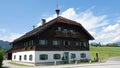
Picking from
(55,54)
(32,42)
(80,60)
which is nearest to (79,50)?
(80,60)

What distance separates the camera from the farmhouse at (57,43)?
4131 cm

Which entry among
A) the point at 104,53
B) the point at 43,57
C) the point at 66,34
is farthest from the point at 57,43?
the point at 104,53

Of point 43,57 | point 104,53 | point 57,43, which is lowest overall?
point 43,57

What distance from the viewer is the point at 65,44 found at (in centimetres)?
4534

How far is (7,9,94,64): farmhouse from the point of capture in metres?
41.3

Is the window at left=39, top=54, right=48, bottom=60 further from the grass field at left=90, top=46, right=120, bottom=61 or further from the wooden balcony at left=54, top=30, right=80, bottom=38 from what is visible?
the grass field at left=90, top=46, right=120, bottom=61

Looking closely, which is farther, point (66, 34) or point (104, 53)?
point (104, 53)

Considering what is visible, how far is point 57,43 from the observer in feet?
144

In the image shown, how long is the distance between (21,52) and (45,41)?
10.5 meters

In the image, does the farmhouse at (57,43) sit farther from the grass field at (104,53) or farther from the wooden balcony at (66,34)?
the grass field at (104,53)

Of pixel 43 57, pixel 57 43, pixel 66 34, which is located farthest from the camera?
pixel 66 34

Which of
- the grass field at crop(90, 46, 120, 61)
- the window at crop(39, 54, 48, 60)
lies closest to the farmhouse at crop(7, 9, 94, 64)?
the window at crop(39, 54, 48, 60)

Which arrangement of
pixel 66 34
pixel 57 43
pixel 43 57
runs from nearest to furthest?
1. pixel 43 57
2. pixel 57 43
3. pixel 66 34

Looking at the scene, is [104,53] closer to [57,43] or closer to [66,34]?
[66,34]
